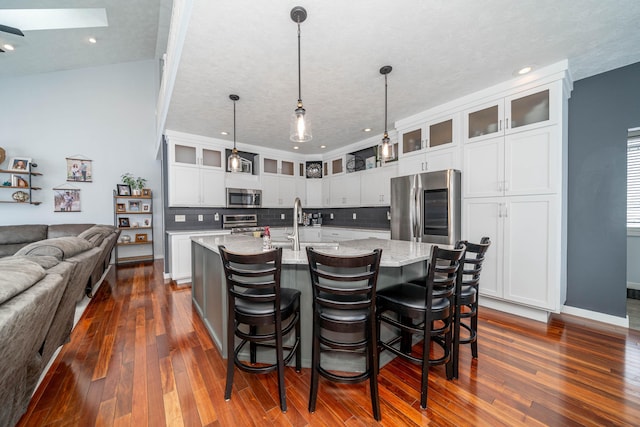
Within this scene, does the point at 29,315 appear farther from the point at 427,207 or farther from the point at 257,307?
the point at 427,207

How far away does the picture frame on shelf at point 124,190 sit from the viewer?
5770mm

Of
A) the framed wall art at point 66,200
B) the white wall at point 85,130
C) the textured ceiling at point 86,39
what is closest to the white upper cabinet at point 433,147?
the textured ceiling at point 86,39

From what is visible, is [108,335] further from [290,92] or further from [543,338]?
[543,338]

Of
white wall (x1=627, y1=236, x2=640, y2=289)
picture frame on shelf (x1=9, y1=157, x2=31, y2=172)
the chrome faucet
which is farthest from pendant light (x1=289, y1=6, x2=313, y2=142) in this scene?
picture frame on shelf (x1=9, y1=157, x2=31, y2=172)

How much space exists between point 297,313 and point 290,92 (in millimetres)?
Result: 2431

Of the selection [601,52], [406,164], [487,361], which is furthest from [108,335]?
[601,52]

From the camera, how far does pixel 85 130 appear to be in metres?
5.56

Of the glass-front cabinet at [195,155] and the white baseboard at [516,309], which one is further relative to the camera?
the glass-front cabinet at [195,155]

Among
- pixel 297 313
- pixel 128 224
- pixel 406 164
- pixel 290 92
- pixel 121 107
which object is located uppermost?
pixel 121 107

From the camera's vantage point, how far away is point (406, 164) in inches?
146

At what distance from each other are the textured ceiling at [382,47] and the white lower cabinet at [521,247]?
4.59ft

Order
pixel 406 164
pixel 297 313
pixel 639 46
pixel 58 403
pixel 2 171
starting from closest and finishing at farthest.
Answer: pixel 58 403 → pixel 297 313 → pixel 639 46 → pixel 406 164 → pixel 2 171

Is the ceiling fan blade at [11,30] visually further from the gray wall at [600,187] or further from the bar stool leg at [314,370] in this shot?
the gray wall at [600,187]

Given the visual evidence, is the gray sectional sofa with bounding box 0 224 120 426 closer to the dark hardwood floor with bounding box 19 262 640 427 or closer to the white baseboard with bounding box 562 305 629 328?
the dark hardwood floor with bounding box 19 262 640 427
